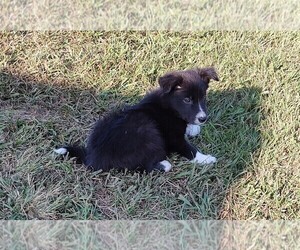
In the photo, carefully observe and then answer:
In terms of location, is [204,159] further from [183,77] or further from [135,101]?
[135,101]

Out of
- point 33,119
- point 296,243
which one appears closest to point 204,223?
point 296,243

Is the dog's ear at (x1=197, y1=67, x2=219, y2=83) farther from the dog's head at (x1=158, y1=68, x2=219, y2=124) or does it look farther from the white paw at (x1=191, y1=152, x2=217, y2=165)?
the white paw at (x1=191, y1=152, x2=217, y2=165)

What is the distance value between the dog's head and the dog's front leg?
125 mm

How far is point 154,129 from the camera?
315 centimetres

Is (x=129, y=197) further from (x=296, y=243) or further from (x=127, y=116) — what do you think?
(x=296, y=243)

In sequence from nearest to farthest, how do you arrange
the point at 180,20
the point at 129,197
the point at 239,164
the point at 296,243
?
1. the point at 296,243
2. the point at 129,197
3. the point at 239,164
4. the point at 180,20

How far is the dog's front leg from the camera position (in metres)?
3.12

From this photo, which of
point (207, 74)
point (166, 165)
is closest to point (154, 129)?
point (166, 165)

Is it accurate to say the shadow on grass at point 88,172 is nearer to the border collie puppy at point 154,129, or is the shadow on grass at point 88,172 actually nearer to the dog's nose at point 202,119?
the border collie puppy at point 154,129

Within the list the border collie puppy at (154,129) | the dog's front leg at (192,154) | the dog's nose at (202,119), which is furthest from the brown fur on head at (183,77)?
the dog's front leg at (192,154)

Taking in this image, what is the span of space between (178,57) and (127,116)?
69cm

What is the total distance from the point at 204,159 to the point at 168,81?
0.42m

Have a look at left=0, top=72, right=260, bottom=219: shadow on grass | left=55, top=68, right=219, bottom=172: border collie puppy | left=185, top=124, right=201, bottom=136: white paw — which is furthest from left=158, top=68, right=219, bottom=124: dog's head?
left=0, top=72, right=260, bottom=219: shadow on grass

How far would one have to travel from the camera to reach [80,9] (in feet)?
11.4
